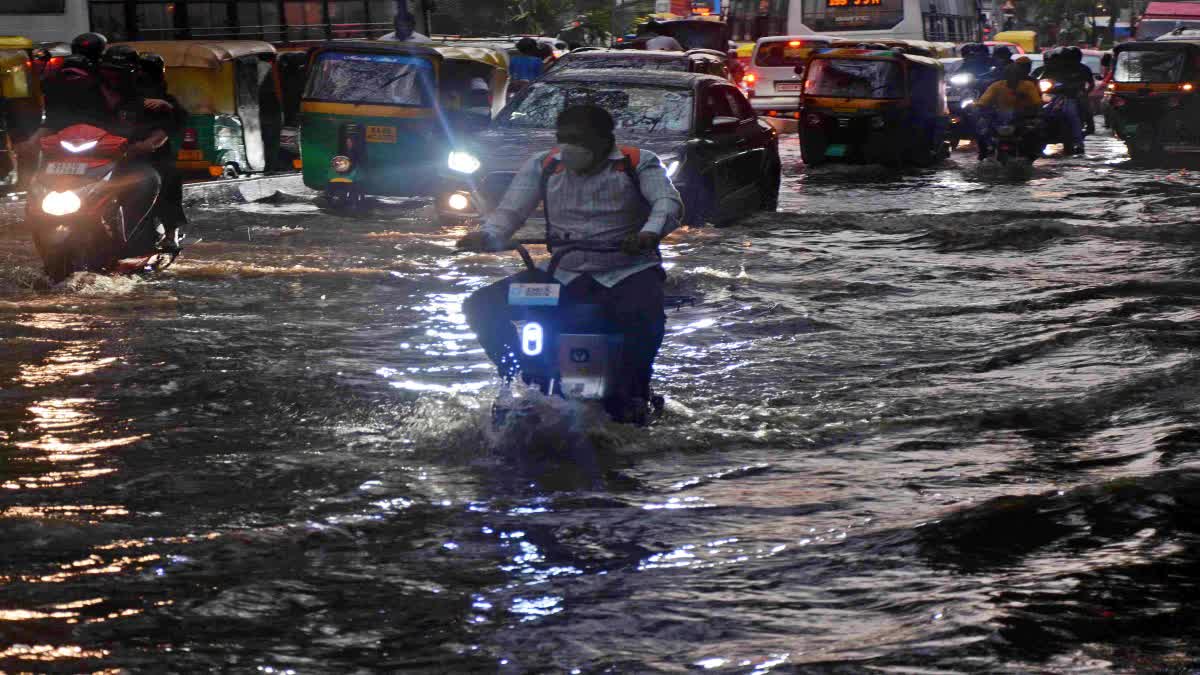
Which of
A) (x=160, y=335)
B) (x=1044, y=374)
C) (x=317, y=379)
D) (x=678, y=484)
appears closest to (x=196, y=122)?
(x=160, y=335)

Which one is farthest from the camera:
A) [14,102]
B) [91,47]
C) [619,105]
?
[14,102]

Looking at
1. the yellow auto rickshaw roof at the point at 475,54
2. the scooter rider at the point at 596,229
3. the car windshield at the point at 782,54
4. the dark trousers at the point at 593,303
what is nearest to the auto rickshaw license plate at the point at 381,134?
the yellow auto rickshaw roof at the point at 475,54

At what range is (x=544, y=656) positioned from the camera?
15.7 feet

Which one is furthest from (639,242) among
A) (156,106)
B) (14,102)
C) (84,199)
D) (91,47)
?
(14,102)

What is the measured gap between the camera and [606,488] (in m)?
6.71

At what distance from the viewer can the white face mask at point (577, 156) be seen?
23.6 feet

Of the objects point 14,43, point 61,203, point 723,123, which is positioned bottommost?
point 61,203

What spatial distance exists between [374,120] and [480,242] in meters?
11.2

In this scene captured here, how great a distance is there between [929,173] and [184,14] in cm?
1035

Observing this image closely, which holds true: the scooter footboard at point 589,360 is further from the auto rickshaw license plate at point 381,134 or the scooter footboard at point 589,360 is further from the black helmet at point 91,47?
the auto rickshaw license plate at point 381,134

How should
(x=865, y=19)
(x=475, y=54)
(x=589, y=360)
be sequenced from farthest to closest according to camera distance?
(x=865, y=19), (x=475, y=54), (x=589, y=360)

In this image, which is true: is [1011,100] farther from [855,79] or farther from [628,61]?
[628,61]

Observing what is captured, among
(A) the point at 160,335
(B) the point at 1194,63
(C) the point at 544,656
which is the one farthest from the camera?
(B) the point at 1194,63

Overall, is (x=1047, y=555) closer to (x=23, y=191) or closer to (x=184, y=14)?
(x=23, y=191)
